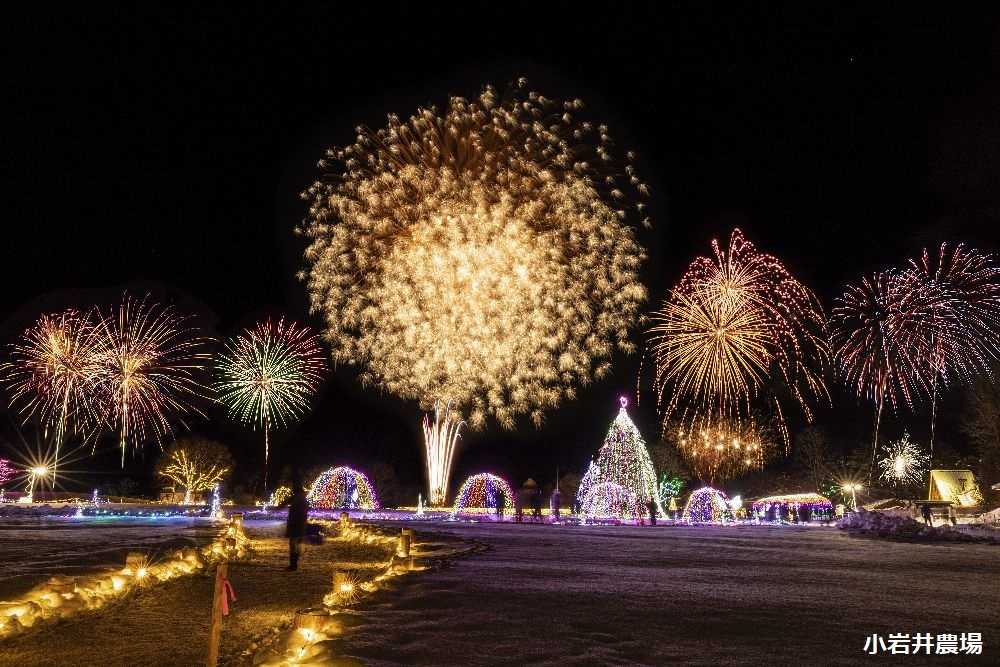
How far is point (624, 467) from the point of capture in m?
37.2

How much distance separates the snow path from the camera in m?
7.77

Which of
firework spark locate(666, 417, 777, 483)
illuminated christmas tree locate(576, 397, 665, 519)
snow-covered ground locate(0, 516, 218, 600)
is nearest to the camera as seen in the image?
A: snow-covered ground locate(0, 516, 218, 600)

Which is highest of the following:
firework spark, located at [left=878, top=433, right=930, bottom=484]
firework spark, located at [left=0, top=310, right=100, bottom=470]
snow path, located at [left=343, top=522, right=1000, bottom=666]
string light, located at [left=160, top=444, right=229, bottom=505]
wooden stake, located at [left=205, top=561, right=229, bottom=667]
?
firework spark, located at [left=0, top=310, right=100, bottom=470]

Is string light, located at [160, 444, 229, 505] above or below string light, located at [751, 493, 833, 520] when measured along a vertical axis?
above

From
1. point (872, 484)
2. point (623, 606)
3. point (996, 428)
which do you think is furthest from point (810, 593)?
point (872, 484)

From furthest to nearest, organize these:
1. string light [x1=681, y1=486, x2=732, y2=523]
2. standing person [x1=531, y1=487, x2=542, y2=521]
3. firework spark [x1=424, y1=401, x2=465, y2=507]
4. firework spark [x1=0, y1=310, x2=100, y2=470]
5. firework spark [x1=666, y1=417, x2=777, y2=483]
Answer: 1. firework spark [x1=666, y1=417, x2=777, y2=483]
2. string light [x1=681, y1=486, x2=732, y2=523]
3. firework spark [x1=424, y1=401, x2=465, y2=507]
4. standing person [x1=531, y1=487, x2=542, y2=521]
5. firework spark [x1=0, y1=310, x2=100, y2=470]

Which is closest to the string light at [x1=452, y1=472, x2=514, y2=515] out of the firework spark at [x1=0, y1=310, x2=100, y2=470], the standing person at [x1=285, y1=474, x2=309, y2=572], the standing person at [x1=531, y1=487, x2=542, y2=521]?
the standing person at [x1=531, y1=487, x2=542, y2=521]

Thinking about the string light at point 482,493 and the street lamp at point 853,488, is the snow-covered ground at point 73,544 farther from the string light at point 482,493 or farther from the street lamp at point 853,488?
the street lamp at point 853,488

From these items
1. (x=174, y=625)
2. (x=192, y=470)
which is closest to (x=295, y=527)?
(x=174, y=625)

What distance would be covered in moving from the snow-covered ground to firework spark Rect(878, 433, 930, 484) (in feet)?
195

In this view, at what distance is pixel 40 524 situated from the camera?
90.3ft

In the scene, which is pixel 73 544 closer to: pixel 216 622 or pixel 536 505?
pixel 216 622

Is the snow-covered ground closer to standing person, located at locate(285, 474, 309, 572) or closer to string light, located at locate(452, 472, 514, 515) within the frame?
standing person, located at locate(285, 474, 309, 572)

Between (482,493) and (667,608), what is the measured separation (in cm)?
3780
